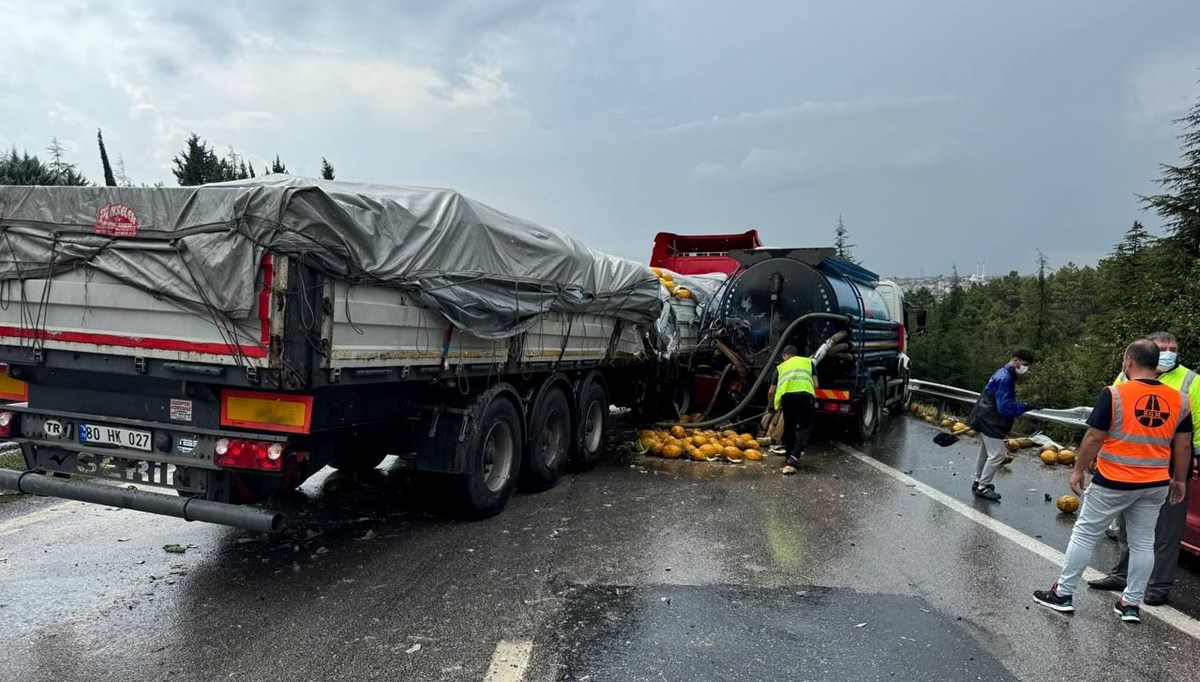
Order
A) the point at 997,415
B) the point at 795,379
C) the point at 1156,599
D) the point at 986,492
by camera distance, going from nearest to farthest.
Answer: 1. the point at 1156,599
2. the point at 997,415
3. the point at 986,492
4. the point at 795,379

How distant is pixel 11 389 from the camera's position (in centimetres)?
512

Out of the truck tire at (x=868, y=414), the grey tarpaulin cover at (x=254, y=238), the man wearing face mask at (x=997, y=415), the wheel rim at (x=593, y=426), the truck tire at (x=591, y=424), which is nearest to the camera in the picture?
the grey tarpaulin cover at (x=254, y=238)

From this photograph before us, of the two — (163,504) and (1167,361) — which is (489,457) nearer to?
(163,504)

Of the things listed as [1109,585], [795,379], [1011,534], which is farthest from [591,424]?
[1109,585]

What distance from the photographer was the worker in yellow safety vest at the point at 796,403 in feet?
28.4

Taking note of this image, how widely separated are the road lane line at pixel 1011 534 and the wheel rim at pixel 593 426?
3374 millimetres

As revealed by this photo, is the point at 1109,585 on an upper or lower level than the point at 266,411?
lower

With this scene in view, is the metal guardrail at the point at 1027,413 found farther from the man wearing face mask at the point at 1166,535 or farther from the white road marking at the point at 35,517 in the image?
the white road marking at the point at 35,517

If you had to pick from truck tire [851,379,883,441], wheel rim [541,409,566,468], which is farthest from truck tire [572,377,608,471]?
truck tire [851,379,883,441]

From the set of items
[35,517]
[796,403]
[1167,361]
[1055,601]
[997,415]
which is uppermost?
[1167,361]

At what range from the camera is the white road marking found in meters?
5.61

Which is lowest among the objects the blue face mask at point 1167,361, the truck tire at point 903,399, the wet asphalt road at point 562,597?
the wet asphalt road at point 562,597

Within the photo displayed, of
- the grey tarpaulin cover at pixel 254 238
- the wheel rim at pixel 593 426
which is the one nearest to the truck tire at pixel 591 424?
the wheel rim at pixel 593 426

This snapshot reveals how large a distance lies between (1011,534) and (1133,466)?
6.44 feet
